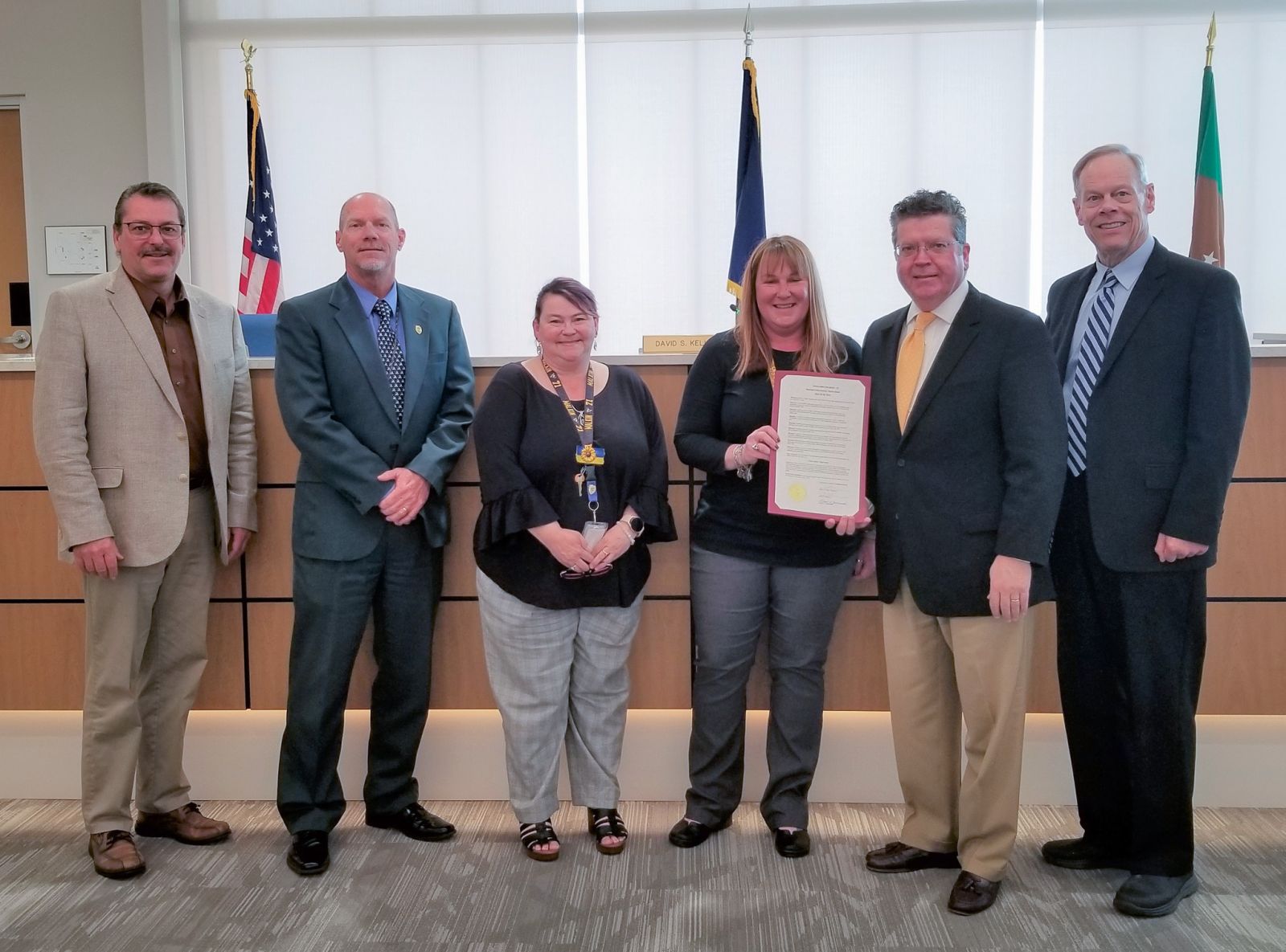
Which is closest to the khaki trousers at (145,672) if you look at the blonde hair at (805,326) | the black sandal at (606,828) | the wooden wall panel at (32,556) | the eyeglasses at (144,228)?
the wooden wall panel at (32,556)

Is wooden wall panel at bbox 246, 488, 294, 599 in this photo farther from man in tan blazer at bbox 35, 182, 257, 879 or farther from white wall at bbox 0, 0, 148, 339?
white wall at bbox 0, 0, 148, 339

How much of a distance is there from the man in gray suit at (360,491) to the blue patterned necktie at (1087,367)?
160 cm

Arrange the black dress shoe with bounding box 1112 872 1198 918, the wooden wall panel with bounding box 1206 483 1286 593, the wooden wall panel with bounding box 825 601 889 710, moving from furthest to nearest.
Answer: the wooden wall panel with bounding box 825 601 889 710 → the wooden wall panel with bounding box 1206 483 1286 593 → the black dress shoe with bounding box 1112 872 1198 918

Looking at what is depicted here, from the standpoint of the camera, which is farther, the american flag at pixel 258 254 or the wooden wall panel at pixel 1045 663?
the american flag at pixel 258 254

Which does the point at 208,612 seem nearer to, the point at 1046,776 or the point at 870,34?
the point at 1046,776

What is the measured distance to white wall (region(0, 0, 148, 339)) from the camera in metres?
4.98

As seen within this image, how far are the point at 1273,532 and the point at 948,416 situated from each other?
136 cm

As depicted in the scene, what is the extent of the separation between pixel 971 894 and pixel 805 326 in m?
1.46

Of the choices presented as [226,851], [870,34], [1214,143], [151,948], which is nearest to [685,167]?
[870,34]

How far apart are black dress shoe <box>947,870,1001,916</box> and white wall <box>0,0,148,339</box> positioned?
17.5 feet

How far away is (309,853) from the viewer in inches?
93.6

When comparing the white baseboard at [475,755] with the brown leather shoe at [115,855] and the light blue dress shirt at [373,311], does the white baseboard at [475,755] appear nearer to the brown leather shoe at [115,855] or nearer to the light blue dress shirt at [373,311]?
the brown leather shoe at [115,855]

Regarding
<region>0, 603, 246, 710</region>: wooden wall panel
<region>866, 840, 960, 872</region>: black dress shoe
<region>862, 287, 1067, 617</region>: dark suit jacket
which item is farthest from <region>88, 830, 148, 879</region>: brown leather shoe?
<region>862, 287, 1067, 617</region>: dark suit jacket

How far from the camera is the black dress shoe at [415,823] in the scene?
2.56m
